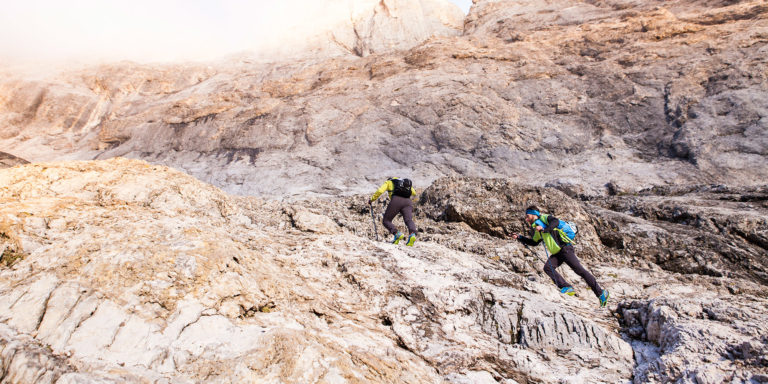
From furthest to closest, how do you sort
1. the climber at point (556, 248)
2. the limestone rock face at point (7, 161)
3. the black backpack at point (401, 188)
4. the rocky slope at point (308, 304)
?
the limestone rock face at point (7, 161), the black backpack at point (401, 188), the climber at point (556, 248), the rocky slope at point (308, 304)

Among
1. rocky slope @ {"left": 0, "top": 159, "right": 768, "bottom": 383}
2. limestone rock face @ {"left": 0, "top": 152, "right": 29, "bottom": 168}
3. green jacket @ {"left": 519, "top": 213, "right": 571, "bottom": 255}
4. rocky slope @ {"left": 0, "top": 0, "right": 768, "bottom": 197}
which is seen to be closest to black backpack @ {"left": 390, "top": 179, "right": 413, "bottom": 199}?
rocky slope @ {"left": 0, "top": 159, "right": 768, "bottom": 383}

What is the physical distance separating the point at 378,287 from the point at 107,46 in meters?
57.9

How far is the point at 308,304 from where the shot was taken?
5477 mm

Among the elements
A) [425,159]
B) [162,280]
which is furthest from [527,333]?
[425,159]

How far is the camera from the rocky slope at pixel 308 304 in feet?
13.0

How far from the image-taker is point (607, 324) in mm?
5930

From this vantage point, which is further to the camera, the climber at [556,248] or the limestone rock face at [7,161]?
the limestone rock face at [7,161]

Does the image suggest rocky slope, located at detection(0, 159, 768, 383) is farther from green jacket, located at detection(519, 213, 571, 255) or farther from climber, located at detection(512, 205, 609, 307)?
green jacket, located at detection(519, 213, 571, 255)

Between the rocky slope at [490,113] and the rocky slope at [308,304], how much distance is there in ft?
38.2

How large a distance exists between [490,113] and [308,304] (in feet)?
74.0

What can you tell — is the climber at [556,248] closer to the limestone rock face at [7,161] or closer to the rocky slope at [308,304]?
the rocky slope at [308,304]

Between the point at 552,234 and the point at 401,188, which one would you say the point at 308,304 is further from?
the point at 552,234

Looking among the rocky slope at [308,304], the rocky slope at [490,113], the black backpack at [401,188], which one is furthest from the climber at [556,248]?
the rocky slope at [490,113]

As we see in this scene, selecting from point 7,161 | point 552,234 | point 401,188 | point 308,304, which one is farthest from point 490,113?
point 7,161
